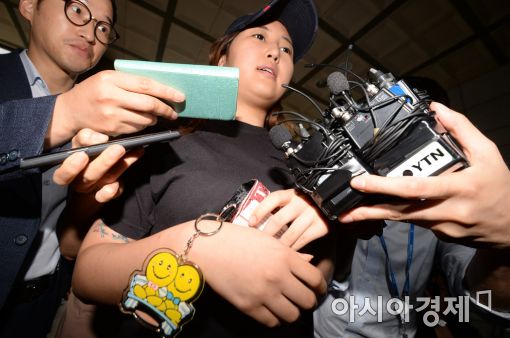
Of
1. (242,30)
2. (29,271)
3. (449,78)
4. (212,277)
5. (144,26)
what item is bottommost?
(29,271)

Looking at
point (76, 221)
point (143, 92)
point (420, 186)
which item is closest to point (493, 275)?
point (420, 186)

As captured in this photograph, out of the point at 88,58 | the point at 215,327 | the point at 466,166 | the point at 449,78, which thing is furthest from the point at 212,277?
the point at 449,78

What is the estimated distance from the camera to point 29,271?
1.29 m

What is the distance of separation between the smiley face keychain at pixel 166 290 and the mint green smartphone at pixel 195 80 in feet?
1.54

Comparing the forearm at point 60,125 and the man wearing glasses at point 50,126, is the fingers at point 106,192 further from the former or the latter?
the forearm at point 60,125

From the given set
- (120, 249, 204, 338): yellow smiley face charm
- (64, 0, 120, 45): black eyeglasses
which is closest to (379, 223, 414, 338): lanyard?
→ (120, 249, 204, 338): yellow smiley face charm

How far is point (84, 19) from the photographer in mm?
1604

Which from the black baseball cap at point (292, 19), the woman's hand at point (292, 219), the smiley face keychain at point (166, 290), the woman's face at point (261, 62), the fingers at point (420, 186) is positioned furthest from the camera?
the black baseball cap at point (292, 19)

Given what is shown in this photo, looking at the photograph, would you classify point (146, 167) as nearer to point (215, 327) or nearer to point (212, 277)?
point (212, 277)

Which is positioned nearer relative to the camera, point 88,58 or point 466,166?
point 466,166

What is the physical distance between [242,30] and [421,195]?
1.25 metres

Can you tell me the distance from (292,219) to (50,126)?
2.60 feet

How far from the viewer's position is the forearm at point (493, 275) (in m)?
0.85

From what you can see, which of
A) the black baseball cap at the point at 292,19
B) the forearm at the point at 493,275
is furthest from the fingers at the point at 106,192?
the forearm at the point at 493,275
